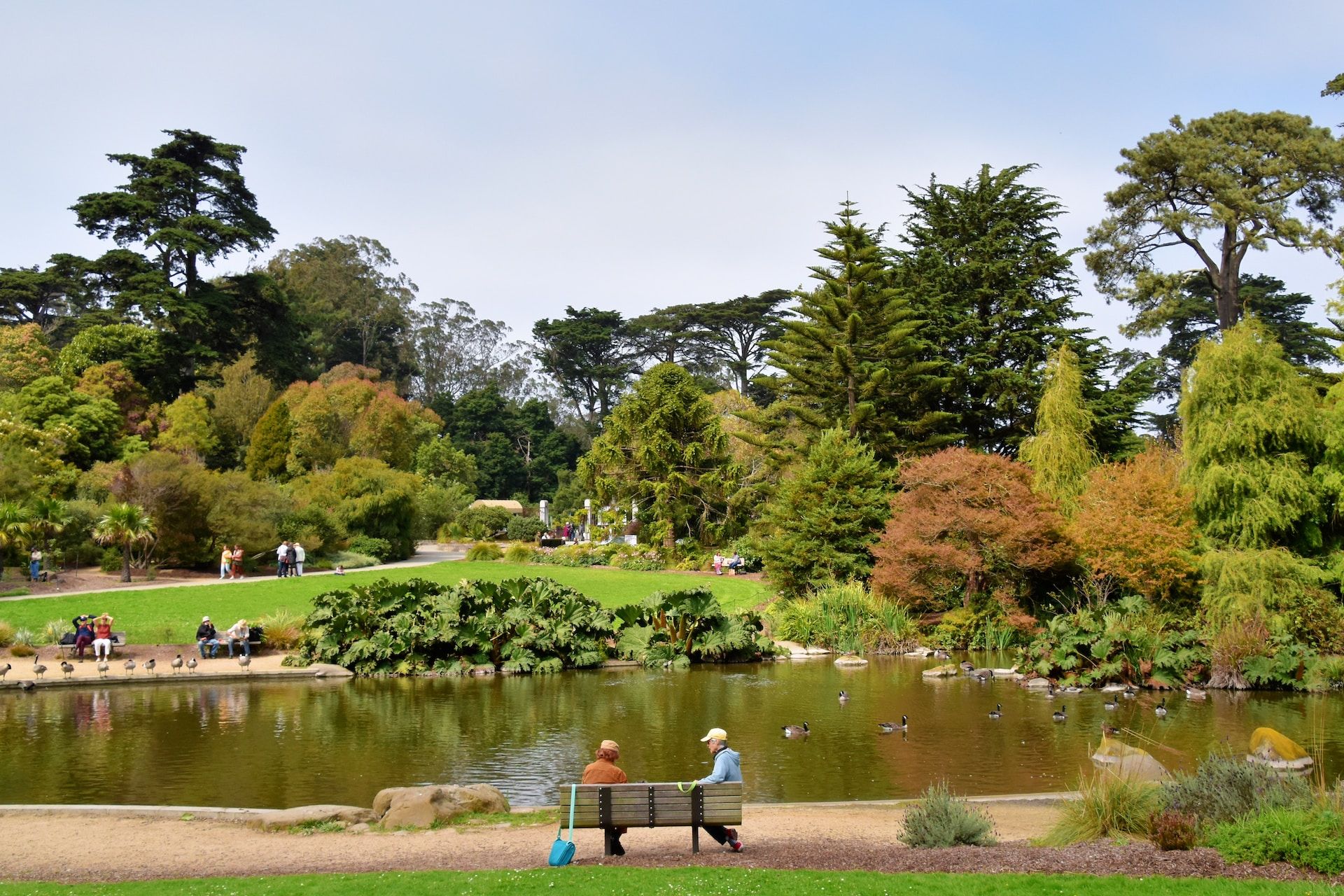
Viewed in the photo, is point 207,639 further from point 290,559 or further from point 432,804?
point 432,804

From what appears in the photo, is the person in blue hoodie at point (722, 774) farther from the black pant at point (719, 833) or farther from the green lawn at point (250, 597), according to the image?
the green lawn at point (250, 597)

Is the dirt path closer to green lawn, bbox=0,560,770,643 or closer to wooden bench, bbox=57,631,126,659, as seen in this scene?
wooden bench, bbox=57,631,126,659

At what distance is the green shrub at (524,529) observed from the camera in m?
54.1

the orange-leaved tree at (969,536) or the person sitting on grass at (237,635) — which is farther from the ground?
the orange-leaved tree at (969,536)

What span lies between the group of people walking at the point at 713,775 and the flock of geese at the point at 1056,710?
16.4 ft

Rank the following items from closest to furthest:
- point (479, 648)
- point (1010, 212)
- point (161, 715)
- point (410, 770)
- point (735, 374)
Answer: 1. point (410, 770)
2. point (161, 715)
3. point (479, 648)
4. point (1010, 212)
5. point (735, 374)

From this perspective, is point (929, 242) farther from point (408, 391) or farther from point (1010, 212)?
point (408, 391)

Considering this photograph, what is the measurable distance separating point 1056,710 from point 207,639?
1603cm

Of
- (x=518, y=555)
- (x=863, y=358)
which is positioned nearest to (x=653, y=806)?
(x=863, y=358)

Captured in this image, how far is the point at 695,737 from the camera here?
13.8 meters

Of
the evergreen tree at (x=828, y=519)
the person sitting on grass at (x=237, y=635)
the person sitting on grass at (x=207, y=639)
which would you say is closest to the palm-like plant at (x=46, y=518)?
the person sitting on grass at (x=207, y=639)

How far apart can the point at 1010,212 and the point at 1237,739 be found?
21.9m

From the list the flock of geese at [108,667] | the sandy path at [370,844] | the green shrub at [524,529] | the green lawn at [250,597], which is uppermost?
the green shrub at [524,529]

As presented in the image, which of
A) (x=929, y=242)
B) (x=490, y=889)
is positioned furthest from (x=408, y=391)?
(x=490, y=889)
